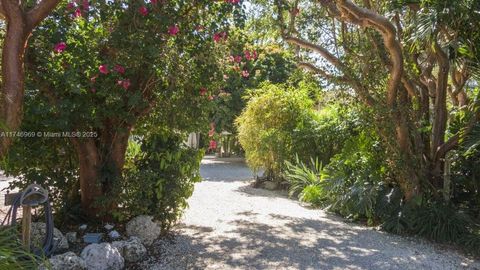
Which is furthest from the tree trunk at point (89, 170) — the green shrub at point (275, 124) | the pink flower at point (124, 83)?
the green shrub at point (275, 124)

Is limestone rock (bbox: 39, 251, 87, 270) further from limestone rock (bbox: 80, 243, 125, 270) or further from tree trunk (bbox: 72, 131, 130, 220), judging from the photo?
tree trunk (bbox: 72, 131, 130, 220)

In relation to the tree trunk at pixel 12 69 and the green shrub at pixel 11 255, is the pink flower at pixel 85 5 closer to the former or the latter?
the tree trunk at pixel 12 69

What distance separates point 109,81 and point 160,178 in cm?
158

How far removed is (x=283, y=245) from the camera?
19.4 feet

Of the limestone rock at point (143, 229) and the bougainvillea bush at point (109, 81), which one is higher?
the bougainvillea bush at point (109, 81)

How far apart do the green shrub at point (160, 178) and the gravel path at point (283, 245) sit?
0.49 m

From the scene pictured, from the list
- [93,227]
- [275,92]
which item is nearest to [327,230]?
[93,227]

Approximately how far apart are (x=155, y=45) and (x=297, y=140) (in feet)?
24.3

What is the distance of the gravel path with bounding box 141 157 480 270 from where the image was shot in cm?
520

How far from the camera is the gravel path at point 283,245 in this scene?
17.1ft

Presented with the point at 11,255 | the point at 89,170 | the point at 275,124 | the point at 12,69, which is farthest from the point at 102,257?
the point at 275,124

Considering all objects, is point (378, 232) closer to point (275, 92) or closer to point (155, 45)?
point (155, 45)

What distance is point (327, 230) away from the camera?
697 centimetres

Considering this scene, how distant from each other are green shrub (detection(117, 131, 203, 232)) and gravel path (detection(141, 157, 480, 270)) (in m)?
0.49
